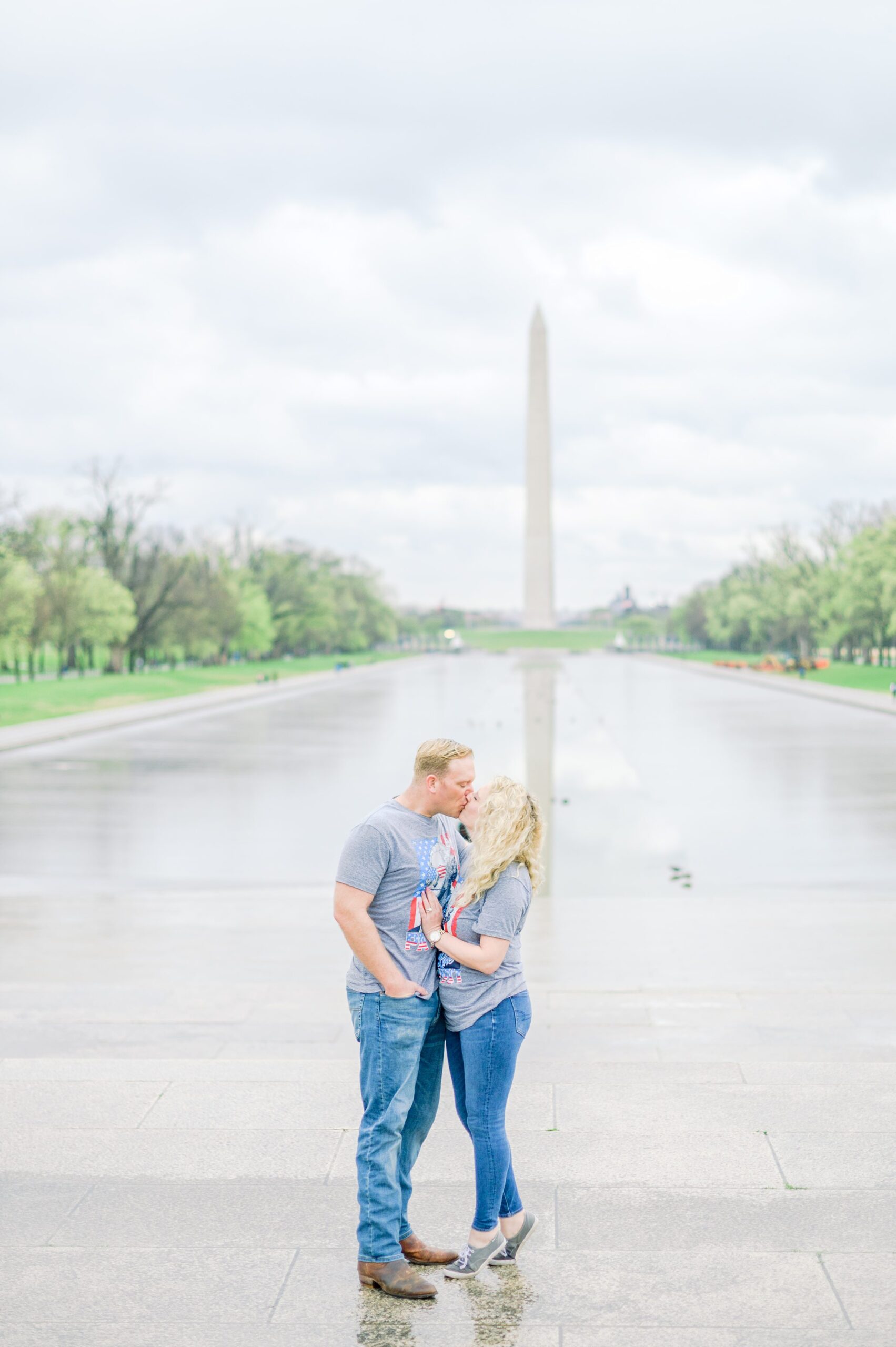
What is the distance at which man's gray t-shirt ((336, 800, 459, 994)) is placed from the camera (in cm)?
435

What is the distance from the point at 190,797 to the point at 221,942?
33.7ft

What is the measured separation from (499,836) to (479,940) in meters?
0.36

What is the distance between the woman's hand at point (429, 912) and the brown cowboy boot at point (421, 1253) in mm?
1001

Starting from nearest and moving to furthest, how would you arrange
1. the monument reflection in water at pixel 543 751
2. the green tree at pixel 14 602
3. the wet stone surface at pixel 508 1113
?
the wet stone surface at pixel 508 1113
the monument reflection in water at pixel 543 751
the green tree at pixel 14 602

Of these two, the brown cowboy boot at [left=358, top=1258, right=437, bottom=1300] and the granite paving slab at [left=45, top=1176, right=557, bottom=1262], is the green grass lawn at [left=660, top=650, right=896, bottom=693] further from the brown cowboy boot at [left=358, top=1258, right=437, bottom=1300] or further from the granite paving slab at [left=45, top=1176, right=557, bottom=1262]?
the brown cowboy boot at [left=358, top=1258, right=437, bottom=1300]

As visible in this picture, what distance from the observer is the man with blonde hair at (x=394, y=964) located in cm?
434

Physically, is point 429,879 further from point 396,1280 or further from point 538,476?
point 538,476

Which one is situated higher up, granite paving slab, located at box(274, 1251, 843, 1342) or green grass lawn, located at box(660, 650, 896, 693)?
granite paving slab, located at box(274, 1251, 843, 1342)

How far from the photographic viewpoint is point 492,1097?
4.51 metres

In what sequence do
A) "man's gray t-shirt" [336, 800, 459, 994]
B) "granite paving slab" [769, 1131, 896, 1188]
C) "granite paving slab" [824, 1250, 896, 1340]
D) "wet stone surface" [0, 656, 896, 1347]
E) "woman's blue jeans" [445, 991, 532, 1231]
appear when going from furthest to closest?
"granite paving slab" [769, 1131, 896, 1188], "woman's blue jeans" [445, 991, 532, 1231], "man's gray t-shirt" [336, 800, 459, 994], "wet stone surface" [0, 656, 896, 1347], "granite paving slab" [824, 1250, 896, 1340]

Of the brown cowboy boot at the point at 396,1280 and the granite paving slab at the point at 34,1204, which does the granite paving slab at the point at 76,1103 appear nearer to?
the granite paving slab at the point at 34,1204

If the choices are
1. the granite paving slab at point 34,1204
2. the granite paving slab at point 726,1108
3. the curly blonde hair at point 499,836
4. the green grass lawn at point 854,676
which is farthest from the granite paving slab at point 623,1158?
the green grass lawn at point 854,676

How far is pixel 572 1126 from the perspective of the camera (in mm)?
5586

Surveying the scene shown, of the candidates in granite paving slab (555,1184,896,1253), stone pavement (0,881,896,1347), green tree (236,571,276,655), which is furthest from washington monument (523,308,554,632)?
granite paving slab (555,1184,896,1253)
